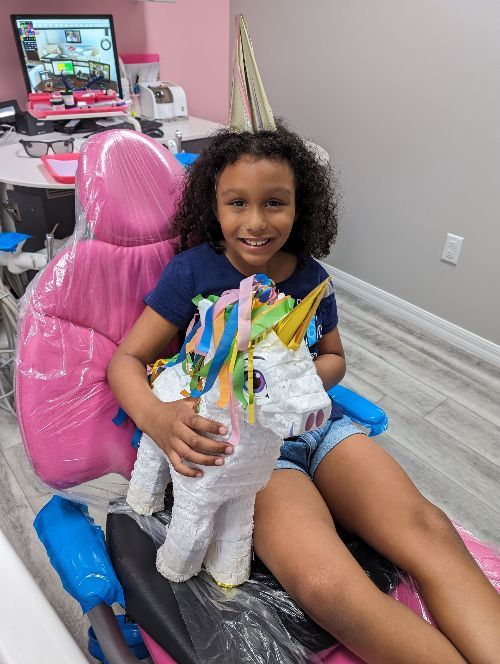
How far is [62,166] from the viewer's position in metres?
1.66

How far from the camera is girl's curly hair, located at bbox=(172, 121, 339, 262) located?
84 centimetres

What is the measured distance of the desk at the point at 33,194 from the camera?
5.45ft

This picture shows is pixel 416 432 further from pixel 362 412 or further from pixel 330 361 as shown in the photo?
pixel 330 361

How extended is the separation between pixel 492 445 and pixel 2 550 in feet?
5.26

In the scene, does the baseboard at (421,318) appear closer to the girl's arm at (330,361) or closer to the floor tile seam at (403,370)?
the floor tile seam at (403,370)

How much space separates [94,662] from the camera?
1.07 metres

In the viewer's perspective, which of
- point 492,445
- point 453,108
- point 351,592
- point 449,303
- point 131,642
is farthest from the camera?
point 449,303

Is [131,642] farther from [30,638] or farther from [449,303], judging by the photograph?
[449,303]

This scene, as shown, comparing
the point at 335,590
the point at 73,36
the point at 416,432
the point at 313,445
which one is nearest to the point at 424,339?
the point at 416,432

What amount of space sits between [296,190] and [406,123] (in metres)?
1.38

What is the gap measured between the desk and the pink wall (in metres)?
0.43

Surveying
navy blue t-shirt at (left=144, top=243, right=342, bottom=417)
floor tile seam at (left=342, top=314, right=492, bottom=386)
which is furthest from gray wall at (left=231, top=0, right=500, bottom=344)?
navy blue t-shirt at (left=144, top=243, right=342, bottom=417)

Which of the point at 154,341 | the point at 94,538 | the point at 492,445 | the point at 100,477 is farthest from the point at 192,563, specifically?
the point at 492,445

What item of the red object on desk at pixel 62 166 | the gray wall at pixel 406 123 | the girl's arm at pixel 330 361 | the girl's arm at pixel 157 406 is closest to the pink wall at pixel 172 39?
the gray wall at pixel 406 123
